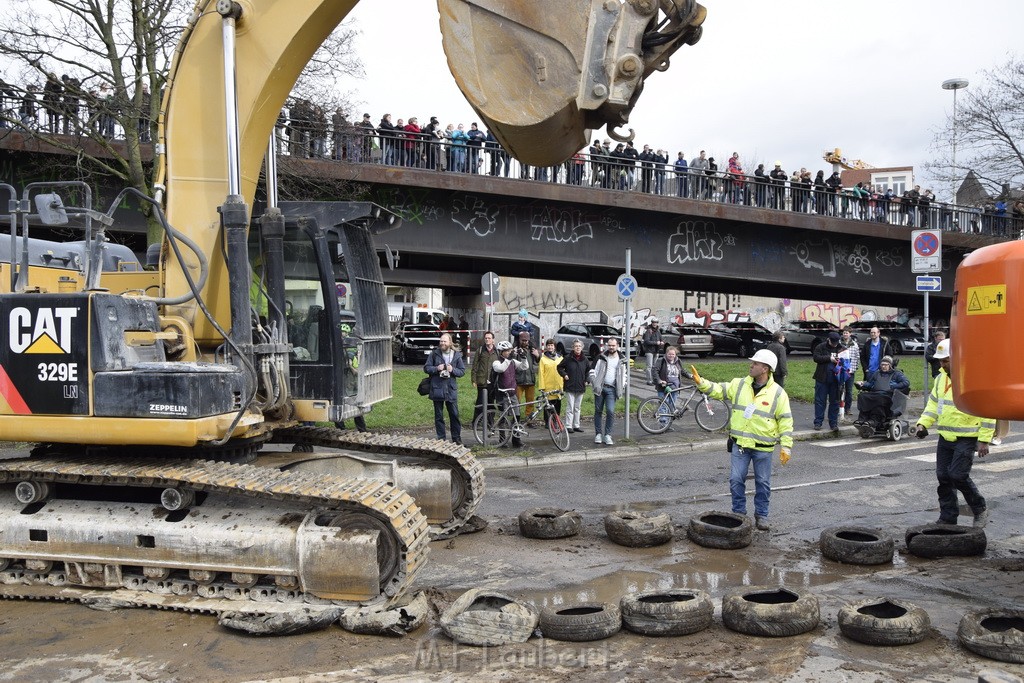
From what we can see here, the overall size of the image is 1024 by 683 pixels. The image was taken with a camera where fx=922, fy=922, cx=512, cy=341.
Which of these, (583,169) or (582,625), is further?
(583,169)

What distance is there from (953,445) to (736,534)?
2.51 m

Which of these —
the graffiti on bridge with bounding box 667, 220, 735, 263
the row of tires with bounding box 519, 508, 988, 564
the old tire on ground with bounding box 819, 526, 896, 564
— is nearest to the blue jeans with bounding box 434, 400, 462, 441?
the row of tires with bounding box 519, 508, 988, 564

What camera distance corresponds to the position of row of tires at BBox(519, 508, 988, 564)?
8016 mm

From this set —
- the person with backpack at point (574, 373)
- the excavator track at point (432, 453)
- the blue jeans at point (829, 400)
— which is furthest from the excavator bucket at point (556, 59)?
the blue jeans at point (829, 400)

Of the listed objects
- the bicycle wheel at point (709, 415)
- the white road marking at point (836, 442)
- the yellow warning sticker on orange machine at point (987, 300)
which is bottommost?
the white road marking at point (836, 442)

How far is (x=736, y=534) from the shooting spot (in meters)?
8.48

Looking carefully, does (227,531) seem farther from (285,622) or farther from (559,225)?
(559,225)

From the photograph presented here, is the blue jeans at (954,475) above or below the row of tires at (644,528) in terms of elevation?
above

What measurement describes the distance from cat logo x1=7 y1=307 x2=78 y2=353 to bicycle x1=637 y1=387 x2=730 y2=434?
11.2 metres

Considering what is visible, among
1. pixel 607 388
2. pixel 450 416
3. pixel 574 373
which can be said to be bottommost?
pixel 450 416

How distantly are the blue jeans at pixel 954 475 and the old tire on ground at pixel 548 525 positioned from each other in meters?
3.68

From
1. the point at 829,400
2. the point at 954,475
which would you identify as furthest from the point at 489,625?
Result: the point at 829,400

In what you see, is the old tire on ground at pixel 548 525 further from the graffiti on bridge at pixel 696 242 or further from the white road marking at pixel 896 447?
the graffiti on bridge at pixel 696 242

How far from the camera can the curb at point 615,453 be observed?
13.6 metres
